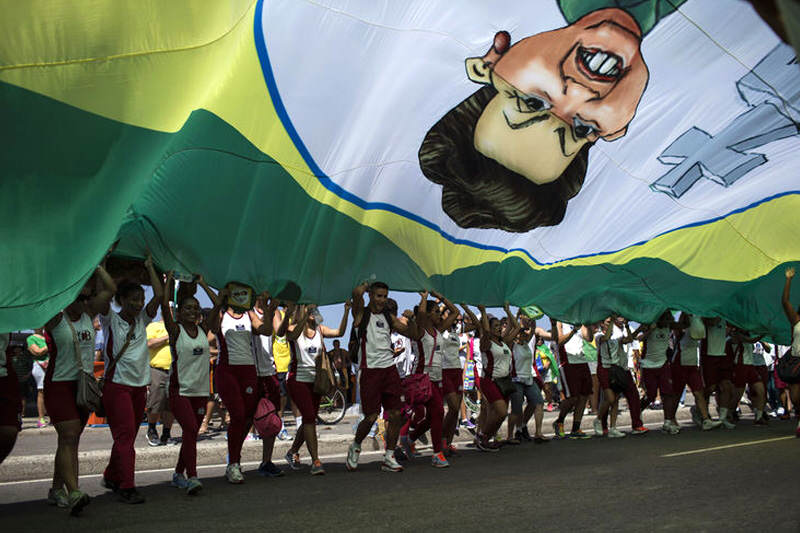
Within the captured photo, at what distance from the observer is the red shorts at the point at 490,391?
37.2 feet

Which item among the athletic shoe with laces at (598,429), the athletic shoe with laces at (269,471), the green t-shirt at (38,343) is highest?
the green t-shirt at (38,343)

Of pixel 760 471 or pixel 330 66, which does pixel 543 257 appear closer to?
pixel 760 471

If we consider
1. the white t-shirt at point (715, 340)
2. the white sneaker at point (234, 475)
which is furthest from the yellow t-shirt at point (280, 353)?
the white t-shirt at point (715, 340)

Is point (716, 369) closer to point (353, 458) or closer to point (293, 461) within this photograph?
point (353, 458)

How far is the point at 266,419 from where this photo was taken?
870cm

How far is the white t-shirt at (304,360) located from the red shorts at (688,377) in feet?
21.9

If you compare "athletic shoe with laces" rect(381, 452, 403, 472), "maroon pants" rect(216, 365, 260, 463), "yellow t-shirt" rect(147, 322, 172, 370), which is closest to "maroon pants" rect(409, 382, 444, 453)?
"athletic shoe with laces" rect(381, 452, 403, 472)

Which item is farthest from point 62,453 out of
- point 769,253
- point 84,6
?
point 769,253

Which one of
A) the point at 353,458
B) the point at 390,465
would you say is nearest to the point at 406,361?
the point at 353,458

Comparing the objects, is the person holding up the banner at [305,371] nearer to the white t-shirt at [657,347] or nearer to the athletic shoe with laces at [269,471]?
the athletic shoe with laces at [269,471]

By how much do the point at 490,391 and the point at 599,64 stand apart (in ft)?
16.5

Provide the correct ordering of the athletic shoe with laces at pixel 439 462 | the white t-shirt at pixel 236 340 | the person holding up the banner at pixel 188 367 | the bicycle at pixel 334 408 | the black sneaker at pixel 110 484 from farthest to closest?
the bicycle at pixel 334 408 < the athletic shoe with laces at pixel 439 462 < the white t-shirt at pixel 236 340 < the person holding up the banner at pixel 188 367 < the black sneaker at pixel 110 484

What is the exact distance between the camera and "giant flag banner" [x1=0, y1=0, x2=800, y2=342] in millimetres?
5207

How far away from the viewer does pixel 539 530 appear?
5223 mm
